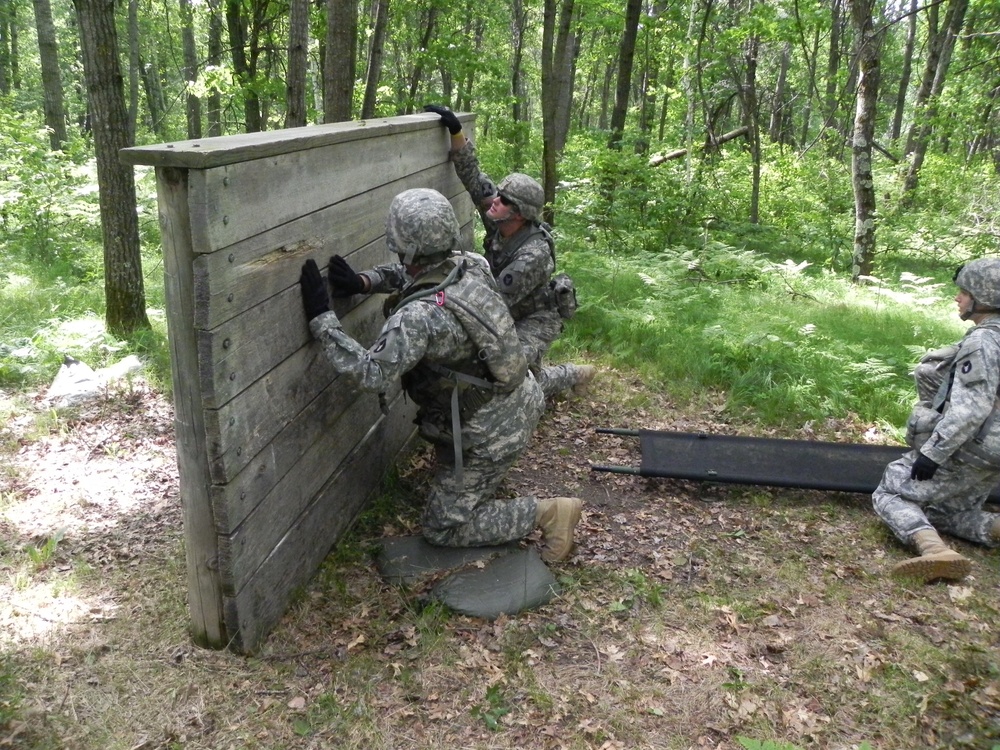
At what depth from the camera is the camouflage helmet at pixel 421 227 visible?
12.8 feet

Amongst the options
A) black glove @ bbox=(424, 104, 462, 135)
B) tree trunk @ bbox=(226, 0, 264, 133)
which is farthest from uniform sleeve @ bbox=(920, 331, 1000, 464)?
tree trunk @ bbox=(226, 0, 264, 133)

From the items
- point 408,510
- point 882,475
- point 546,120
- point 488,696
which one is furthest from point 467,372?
point 546,120

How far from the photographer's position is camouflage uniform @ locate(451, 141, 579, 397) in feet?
18.8

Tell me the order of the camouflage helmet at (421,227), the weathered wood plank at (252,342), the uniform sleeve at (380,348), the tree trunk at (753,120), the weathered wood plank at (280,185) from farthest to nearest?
the tree trunk at (753,120)
the camouflage helmet at (421,227)
the uniform sleeve at (380,348)
the weathered wood plank at (252,342)
the weathered wood plank at (280,185)

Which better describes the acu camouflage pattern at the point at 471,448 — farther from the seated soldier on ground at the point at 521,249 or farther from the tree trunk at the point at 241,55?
the tree trunk at the point at 241,55

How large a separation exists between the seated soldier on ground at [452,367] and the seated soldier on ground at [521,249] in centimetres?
136

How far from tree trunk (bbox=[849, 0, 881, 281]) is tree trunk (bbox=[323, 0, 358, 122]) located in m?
5.84

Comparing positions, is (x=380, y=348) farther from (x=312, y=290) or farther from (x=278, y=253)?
(x=278, y=253)

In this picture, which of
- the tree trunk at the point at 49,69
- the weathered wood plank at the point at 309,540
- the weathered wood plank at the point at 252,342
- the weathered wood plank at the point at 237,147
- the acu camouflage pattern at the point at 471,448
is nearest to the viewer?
the weathered wood plank at the point at 237,147

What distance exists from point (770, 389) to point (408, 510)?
352cm

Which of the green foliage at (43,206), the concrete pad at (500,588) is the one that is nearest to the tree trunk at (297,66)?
the green foliage at (43,206)

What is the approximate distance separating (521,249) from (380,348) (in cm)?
236

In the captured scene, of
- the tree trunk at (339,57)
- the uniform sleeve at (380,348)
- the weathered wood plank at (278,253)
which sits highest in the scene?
the tree trunk at (339,57)

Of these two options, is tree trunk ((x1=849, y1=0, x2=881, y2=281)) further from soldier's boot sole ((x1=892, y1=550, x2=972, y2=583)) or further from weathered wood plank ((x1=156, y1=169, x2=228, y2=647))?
weathered wood plank ((x1=156, y1=169, x2=228, y2=647))
